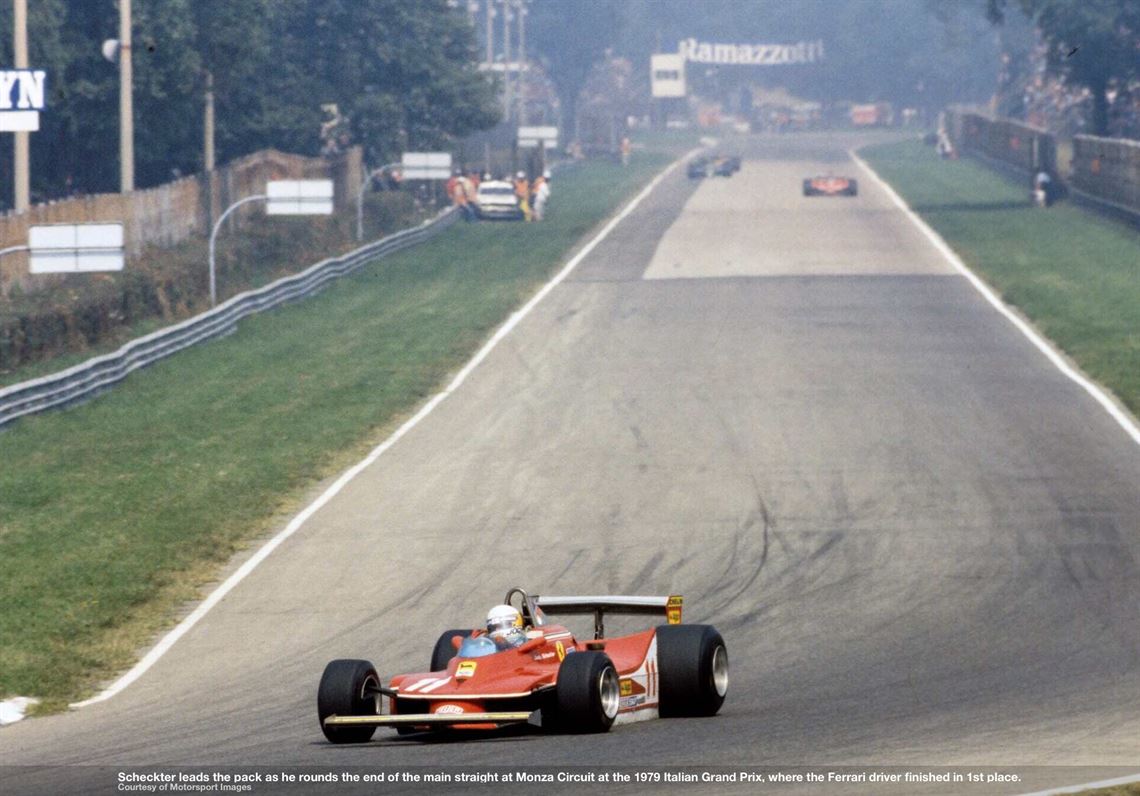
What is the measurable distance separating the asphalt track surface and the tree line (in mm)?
22117

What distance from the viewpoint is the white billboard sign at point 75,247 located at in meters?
34.2

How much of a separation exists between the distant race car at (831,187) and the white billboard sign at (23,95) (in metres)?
46.8

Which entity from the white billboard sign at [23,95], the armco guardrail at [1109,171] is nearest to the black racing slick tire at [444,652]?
the white billboard sign at [23,95]

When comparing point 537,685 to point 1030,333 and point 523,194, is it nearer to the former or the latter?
point 1030,333

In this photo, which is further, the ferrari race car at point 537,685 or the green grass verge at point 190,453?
the green grass verge at point 190,453

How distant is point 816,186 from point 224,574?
204 feet

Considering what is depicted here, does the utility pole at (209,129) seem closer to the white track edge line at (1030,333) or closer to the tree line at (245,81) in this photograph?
the tree line at (245,81)

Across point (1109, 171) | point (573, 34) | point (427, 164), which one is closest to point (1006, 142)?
point (1109, 171)

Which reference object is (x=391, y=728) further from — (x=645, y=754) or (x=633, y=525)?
(x=633, y=525)

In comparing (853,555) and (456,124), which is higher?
(456,124)

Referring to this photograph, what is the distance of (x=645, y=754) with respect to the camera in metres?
11.4

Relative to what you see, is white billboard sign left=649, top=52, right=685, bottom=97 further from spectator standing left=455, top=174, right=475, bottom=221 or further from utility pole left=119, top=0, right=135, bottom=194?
utility pole left=119, top=0, right=135, bottom=194

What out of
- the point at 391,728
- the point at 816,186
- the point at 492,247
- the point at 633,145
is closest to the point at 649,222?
the point at 492,247

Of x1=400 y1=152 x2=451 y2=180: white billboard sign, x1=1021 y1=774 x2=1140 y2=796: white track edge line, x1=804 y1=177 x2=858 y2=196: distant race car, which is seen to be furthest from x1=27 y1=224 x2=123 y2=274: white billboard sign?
x1=804 y1=177 x2=858 y2=196: distant race car
